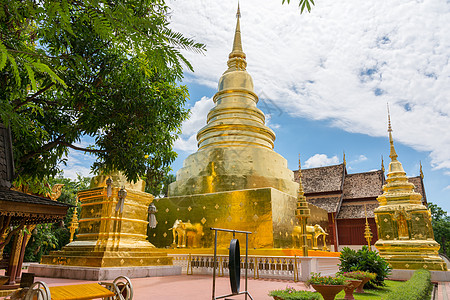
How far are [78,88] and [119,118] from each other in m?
0.99

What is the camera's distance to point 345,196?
77.9 feet

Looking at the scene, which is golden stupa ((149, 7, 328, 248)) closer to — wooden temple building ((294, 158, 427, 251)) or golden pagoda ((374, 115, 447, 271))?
golden pagoda ((374, 115, 447, 271))

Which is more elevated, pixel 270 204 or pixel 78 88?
pixel 78 88

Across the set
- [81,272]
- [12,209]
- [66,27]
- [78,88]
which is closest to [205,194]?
[81,272]

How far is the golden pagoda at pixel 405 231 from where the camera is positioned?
44.4ft

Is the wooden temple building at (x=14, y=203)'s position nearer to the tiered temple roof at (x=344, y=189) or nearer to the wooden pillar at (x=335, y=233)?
the tiered temple roof at (x=344, y=189)

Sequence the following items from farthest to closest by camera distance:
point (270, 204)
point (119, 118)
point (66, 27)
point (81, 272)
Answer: point (270, 204) → point (81, 272) → point (119, 118) → point (66, 27)

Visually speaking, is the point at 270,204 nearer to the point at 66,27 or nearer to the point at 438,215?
the point at 66,27

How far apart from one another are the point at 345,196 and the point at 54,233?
20.5m

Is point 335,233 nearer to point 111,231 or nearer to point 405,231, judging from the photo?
point 405,231

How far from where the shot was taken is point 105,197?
33.7 feet

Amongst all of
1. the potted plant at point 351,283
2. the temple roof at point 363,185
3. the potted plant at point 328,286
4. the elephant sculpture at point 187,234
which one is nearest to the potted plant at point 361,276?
the potted plant at point 351,283

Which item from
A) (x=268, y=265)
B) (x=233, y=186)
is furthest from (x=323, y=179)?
(x=268, y=265)

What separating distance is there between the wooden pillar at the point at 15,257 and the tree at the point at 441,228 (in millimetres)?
38869
